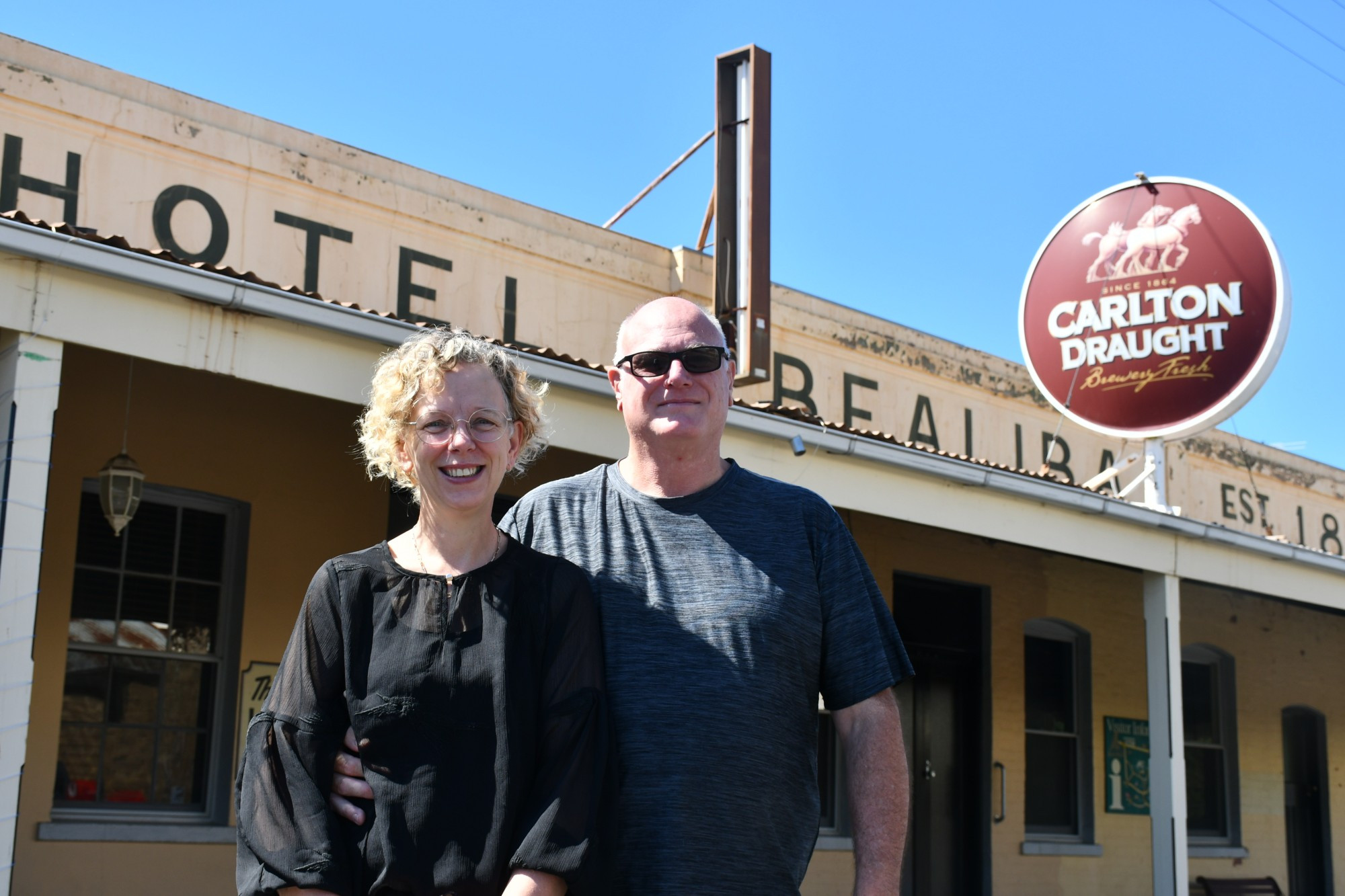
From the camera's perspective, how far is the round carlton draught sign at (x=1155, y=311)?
10.6 meters

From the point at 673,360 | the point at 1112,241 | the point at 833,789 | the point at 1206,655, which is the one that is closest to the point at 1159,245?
the point at 1112,241

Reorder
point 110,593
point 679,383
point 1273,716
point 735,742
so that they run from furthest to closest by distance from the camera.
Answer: point 1273,716 → point 110,593 → point 679,383 → point 735,742

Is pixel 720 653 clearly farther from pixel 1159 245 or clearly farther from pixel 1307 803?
pixel 1307 803

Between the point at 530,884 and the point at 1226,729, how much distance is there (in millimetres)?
12724

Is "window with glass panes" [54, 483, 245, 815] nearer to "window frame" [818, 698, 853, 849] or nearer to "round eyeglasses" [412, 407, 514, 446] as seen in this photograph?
"window frame" [818, 698, 853, 849]

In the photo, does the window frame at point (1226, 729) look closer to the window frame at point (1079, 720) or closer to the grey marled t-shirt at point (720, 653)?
the window frame at point (1079, 720)

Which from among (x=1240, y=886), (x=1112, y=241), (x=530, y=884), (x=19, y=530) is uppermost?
(x=1112, y=241)

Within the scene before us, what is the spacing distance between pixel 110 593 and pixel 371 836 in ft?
18.0

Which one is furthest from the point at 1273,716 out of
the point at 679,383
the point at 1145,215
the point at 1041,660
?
the point at 679,383

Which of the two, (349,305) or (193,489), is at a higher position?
(349,305)

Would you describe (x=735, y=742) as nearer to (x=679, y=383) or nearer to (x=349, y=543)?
(x=679, y=383)

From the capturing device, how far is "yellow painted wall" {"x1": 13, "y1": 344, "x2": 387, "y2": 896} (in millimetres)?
6809

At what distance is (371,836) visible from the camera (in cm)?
229

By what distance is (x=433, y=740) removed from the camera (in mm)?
2311
